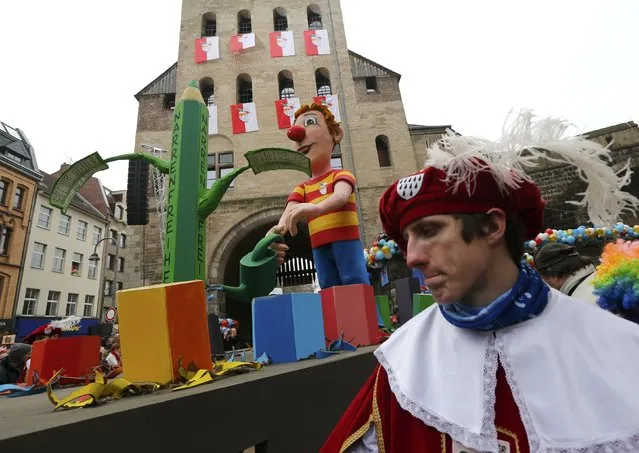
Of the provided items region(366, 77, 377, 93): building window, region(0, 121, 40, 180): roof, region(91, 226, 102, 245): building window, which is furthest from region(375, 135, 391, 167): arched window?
region(91, 226, 102, 245): building window

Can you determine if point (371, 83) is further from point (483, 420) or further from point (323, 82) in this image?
point (483, 420)

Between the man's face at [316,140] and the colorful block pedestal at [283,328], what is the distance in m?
1.36

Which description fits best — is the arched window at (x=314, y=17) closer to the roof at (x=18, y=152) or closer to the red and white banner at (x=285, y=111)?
the red and white banner at (x=285, y=111)

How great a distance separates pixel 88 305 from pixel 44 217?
640 cm

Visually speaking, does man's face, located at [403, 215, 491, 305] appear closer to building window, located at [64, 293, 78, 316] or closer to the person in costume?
the person in costume

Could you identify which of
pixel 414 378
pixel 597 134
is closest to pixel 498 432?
pixel 414 378

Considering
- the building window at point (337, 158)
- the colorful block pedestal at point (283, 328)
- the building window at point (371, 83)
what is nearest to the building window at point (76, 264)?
the building window at point (337, 158)

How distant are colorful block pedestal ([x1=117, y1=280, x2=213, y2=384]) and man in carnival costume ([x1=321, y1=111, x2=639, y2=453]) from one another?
30.5 inches

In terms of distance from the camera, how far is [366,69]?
49.4 ft

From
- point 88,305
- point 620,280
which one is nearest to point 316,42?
point 620,280

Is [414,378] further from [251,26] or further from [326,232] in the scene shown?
[251,26]

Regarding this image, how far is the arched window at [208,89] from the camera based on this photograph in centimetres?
1371

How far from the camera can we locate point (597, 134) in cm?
1001

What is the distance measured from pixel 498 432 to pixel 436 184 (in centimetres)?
65
